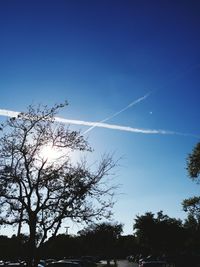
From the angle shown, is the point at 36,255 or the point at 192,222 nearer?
the point at 36,255

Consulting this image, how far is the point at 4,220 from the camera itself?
23984mm

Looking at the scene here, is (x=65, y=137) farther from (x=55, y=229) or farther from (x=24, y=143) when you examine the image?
(x=55, y=229)

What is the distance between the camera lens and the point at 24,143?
963 inches

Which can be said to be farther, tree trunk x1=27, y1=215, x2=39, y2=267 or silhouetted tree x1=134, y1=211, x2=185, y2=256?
silhouetted tree x1=134, y1=211, x2=185, y2=256

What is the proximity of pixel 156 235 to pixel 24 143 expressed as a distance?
175 ft

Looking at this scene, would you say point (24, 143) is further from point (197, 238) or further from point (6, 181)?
point (197, 238)

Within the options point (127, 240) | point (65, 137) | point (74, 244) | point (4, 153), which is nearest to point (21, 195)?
point (4, 153)

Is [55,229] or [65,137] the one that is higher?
[65,137]

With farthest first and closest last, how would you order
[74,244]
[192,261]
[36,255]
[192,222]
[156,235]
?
[74,244]
[156,235]
[192,222]
[192,261]
[36,255]

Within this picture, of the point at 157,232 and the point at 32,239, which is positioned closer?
the point at 32,239

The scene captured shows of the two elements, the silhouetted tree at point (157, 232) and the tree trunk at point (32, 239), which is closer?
the tree trunk at point (32, 239)

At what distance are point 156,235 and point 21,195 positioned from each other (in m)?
53.2

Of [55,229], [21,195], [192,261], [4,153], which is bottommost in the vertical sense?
[192,261]

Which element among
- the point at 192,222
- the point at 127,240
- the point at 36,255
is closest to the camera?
the point at 36,255
